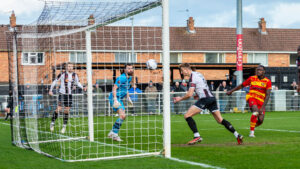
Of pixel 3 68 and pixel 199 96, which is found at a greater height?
pixel 3 68

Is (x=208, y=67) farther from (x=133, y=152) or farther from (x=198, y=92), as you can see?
(x=133, y=152)

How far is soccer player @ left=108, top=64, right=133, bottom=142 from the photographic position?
446 inches

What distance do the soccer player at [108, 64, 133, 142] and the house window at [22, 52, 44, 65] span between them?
1.87 m

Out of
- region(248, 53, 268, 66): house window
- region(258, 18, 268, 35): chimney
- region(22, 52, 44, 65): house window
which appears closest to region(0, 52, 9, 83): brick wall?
region(248, 53, 268, 66): house window

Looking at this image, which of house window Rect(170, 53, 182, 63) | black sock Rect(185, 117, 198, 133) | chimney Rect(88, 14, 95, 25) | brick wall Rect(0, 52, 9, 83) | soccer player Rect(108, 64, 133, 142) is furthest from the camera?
house window Rect(170, 53, 182, 63)

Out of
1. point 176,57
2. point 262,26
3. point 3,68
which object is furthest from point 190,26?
point 3,68

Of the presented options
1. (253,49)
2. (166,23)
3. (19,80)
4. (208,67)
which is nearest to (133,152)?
(166,23)

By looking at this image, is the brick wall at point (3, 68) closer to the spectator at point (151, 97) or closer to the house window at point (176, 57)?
the house window at point (176, 57)

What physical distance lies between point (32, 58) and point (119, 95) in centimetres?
232

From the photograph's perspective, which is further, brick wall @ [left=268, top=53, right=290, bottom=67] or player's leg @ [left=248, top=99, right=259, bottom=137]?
brick wall @ [left=268, top=53, right=290, bottom=67]

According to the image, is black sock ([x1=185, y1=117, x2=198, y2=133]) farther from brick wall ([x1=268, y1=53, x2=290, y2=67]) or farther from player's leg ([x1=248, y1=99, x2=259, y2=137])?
brick wall ([x1=268, y1=53, x2=290, y2=67])

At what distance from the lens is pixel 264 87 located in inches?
482

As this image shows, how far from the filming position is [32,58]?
1149 centimetres

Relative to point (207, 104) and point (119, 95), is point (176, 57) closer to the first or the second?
point (119, 95)
